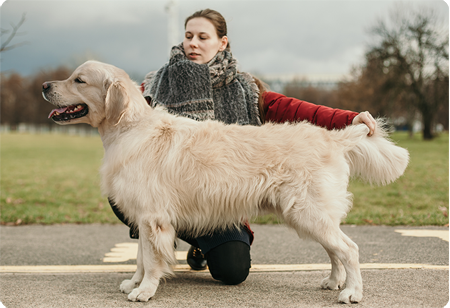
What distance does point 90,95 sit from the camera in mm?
3197

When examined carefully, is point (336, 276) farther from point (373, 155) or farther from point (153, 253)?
point (153, 253)

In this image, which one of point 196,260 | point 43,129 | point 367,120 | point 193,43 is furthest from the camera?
point 43,129

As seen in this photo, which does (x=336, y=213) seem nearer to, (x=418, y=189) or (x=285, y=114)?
(x=285, y=114)

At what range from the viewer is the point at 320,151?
301 centimetres

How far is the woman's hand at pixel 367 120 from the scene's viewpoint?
3.21 m

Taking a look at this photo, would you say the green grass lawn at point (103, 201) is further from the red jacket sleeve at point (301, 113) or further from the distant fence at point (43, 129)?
the distant fence at point (43, 129)

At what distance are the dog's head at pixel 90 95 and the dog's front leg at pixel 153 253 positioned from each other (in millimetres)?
967

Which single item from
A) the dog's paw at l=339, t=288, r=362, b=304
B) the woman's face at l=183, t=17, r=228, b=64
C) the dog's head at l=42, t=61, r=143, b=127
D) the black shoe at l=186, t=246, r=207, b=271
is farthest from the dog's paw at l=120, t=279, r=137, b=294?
the woman's face at l=183, t=17, r=228, b=64

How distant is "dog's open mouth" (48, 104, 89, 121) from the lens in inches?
125

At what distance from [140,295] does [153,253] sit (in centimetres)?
34

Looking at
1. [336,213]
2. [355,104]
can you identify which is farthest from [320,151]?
[355,104]

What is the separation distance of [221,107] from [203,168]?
1102 millimetres

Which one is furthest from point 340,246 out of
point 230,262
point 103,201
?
point 103,201

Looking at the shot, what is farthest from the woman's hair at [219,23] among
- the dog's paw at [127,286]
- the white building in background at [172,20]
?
the white building in background at [172,20]
